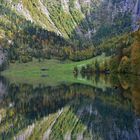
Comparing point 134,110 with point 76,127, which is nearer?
point 76,127

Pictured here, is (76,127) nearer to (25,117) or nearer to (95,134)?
(95,134)

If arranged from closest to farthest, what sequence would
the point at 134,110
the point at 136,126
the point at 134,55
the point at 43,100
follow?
1. the point at 136,126
2. the point at 134,110
3. the point at 43,100
4. the point at 134,55

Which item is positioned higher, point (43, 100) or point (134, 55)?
point (134, 55)

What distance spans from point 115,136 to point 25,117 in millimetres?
27003

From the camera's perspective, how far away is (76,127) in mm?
54969

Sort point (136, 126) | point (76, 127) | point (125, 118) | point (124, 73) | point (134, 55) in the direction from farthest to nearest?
point (124, 73) → point (134, 55) → point (125, 118) → point (76, 127) → point (136, 126)

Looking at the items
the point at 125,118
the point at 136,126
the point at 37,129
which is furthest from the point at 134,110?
the point at 37,129

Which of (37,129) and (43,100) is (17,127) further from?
(43,100)

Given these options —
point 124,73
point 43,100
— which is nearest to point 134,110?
point 43,100

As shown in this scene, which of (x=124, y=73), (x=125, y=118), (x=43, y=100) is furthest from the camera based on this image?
(x=124, y=73)

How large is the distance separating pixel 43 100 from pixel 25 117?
26556mm

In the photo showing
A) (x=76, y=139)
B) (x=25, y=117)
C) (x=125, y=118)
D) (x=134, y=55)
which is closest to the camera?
(x=76, y=139)

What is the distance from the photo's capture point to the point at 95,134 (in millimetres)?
49188

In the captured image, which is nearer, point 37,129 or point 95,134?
point 95,134
